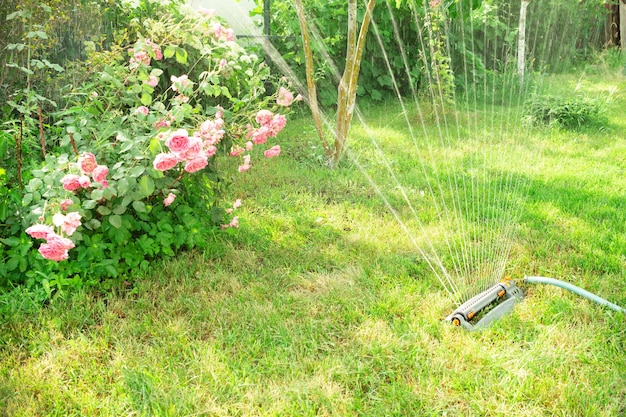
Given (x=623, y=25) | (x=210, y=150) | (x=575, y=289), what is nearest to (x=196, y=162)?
(x=210, y=150)

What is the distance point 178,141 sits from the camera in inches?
81.7

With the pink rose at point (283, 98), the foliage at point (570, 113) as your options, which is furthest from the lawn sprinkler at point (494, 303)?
the foliage at point (570, 113)

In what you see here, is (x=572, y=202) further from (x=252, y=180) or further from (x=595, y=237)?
(x=252, y=180)

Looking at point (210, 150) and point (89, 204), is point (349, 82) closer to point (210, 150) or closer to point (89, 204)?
point (210, 150)

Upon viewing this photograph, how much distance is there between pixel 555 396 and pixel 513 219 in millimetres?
1562

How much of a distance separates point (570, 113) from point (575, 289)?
3.72 metres

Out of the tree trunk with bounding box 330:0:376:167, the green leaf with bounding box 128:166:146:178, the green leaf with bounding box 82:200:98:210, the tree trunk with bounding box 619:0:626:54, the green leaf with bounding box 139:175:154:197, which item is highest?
the green leaf with bounding box 128:166:146:178

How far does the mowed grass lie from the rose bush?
0.14 metres

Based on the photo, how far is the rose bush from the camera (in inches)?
87.0

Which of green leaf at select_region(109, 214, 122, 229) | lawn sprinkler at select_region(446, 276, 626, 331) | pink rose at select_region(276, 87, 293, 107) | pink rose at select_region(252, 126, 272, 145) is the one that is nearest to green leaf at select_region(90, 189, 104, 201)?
green leaf at select_region(109, 214, 122, 229)

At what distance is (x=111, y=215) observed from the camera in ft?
7.84

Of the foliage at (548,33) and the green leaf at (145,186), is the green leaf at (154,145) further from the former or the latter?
the foliage at (548,33)

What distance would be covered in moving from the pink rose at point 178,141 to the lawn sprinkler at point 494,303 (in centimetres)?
122

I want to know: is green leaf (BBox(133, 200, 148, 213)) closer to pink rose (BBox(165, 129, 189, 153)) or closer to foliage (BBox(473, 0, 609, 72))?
pink rose (BBox(165, 129, 189, 153))
